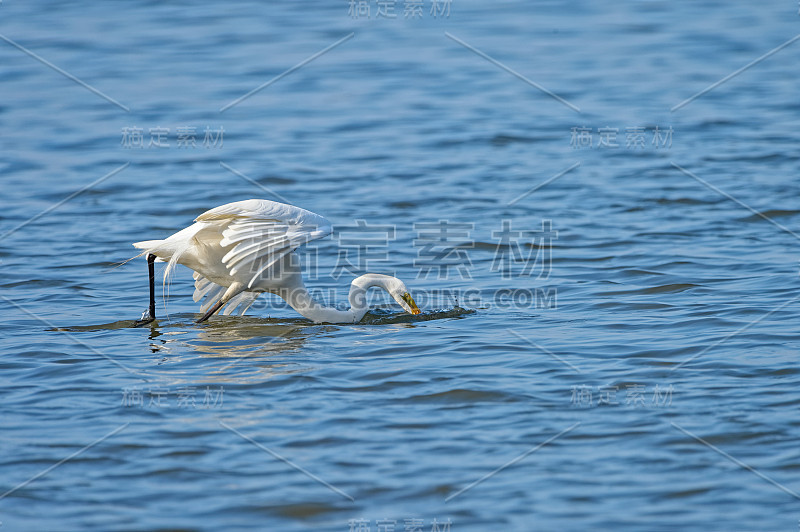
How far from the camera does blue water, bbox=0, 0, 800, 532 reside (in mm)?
6082

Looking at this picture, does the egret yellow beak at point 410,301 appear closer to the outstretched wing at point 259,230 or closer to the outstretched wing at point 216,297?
the outstretched wing at point 259,230

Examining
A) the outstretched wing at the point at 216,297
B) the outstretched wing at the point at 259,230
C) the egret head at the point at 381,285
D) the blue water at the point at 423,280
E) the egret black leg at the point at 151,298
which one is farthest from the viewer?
the outstretched wing at the point at 216,297

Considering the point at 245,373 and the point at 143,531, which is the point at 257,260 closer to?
the point at 245,373

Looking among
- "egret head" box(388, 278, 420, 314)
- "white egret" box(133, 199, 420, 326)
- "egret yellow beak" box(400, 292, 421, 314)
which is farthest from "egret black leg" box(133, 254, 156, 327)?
"egret yellow beak" box(400, 292, 421, 314)

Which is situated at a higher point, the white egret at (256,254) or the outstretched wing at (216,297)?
the white egret at (256,254)

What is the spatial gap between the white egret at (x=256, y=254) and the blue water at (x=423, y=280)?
31cm

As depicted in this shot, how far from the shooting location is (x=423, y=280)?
1098 cm

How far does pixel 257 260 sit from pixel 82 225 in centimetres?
515


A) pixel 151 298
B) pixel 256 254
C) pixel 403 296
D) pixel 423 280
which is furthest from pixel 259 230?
pixel 423 280

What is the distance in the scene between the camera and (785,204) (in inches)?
500

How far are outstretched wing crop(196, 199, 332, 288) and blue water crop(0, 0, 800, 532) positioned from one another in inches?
33.3

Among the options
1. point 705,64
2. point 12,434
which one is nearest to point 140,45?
point 705,64

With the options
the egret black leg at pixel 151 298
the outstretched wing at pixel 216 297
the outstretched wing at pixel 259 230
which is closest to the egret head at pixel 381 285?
the outstretched wing at pixel 259 230

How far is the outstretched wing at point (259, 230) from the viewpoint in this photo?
862 cm
